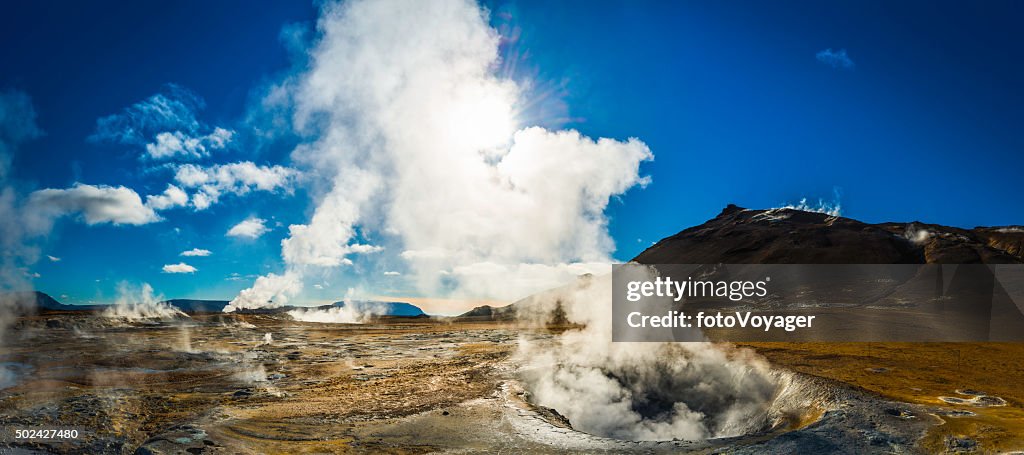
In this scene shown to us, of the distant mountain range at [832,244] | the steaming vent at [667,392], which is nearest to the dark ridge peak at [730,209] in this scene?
the distant mountain range at [832,244]

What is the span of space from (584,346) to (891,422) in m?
12.8

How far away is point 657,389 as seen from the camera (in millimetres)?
15555

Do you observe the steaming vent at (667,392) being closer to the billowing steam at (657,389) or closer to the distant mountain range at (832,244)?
the billowing steam at (657,389)

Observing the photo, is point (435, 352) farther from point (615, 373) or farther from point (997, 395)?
point (997, 395)

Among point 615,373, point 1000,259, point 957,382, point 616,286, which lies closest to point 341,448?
point 615,373

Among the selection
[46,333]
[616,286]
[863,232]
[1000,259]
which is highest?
[863,232]

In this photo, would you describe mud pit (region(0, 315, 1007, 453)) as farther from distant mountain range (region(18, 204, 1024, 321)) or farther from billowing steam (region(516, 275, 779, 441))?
distant mountain range (region(18, 204, 1024, 321))

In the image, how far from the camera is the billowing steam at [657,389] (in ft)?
41.9

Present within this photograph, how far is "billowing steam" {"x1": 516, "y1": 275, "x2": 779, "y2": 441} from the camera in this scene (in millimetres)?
12773

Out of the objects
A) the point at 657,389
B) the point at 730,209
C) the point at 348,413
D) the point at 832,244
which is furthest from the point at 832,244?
the point at 348,413

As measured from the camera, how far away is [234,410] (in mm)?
11500

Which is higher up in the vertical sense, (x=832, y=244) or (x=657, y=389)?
(x=832, y=244)

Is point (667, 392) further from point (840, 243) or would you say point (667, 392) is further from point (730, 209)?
point (730, 209)

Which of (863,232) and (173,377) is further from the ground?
(863,232)
